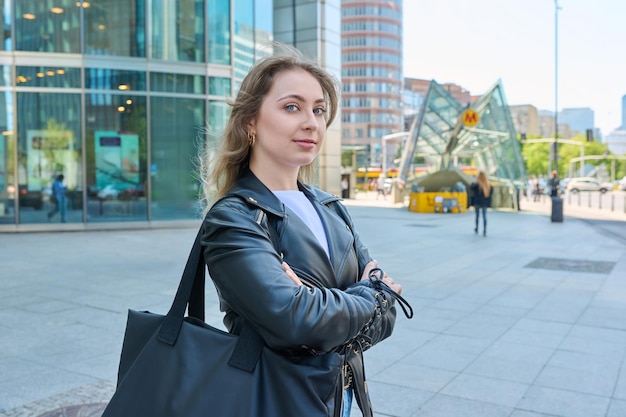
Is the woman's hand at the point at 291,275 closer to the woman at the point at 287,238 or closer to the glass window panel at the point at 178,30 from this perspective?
the woman at the point at 287,238

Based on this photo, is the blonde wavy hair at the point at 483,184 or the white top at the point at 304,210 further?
the blonde wavy hair at the point at 483,184

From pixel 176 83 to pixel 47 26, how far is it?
12.8ft

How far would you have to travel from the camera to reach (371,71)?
125m

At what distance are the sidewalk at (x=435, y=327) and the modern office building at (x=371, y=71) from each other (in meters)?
111

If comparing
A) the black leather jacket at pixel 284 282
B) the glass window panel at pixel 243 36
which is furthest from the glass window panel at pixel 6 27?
the black leather jacket at pixel 284 282

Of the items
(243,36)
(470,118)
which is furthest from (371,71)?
(243,36)

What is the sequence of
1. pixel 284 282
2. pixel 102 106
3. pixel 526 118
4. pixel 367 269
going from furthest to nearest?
1. pixel 526 118
2. pixel 102 106
3. pixel 367 269
4. pixel 284 282

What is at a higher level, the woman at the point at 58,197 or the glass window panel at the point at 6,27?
the glass window panel at the point at 6,27

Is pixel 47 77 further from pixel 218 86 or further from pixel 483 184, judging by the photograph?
pixel 483 184

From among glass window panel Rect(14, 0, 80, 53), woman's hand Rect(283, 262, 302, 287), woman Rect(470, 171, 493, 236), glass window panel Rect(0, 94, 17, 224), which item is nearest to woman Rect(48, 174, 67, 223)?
glass window panel Rect(0, 94, 17, 224)

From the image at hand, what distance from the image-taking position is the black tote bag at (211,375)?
1475 mm

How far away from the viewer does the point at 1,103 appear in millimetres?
17016

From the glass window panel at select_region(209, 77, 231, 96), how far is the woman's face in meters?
17.4

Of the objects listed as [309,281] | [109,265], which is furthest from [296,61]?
[109,265]
